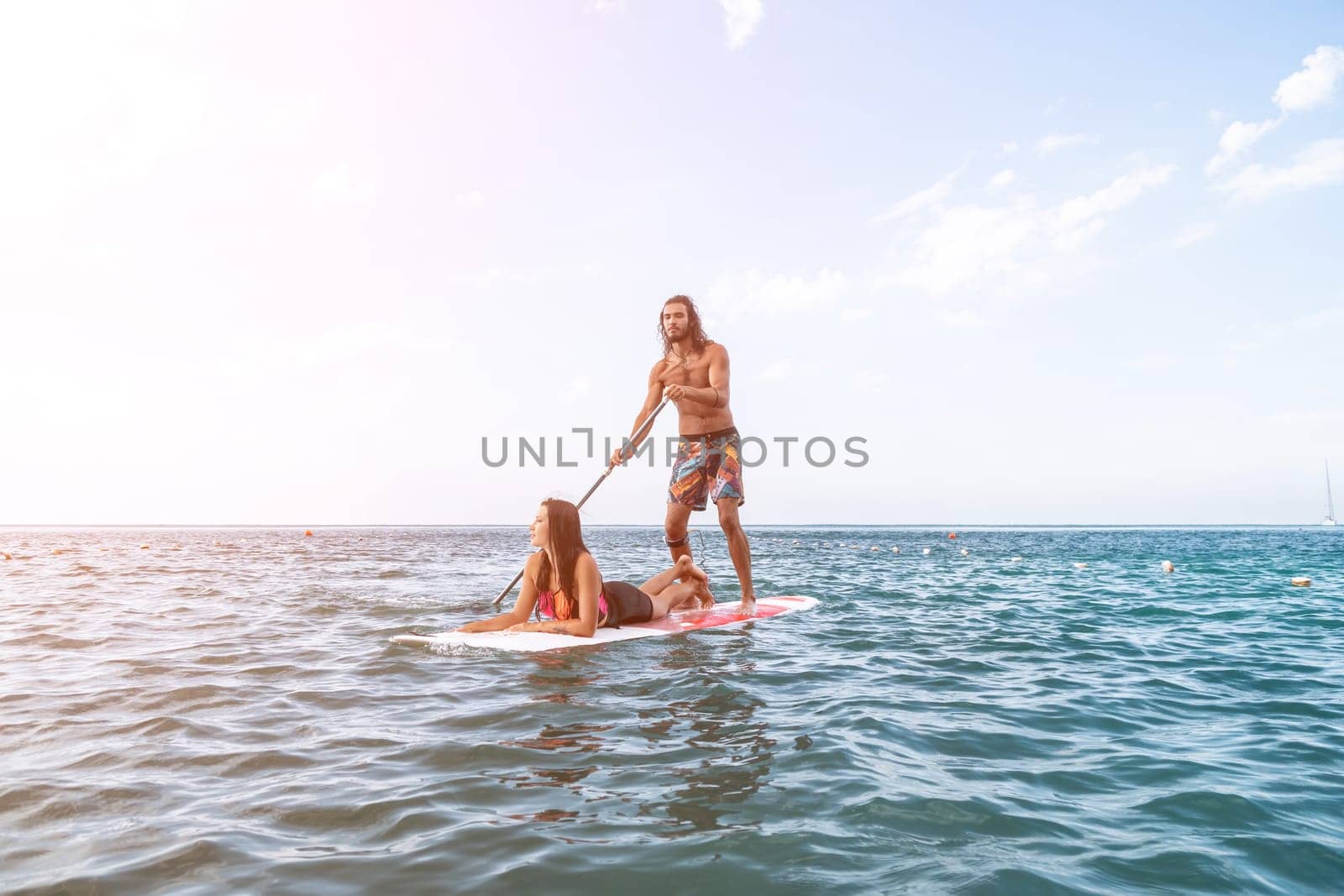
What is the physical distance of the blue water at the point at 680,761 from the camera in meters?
2.90

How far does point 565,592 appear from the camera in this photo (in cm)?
787

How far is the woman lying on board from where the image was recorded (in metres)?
7.32

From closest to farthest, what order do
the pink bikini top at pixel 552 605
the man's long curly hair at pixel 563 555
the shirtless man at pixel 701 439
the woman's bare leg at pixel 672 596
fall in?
the man's long curly hair at pixel 563 555, the pink bikini top at pixel 552 605, the woman's bare leg at pixel 672 596, the shirtless man at pixel 701 439

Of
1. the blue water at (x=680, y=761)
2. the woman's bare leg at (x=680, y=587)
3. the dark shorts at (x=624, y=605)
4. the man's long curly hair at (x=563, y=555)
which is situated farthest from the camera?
the woman's bare leg at (x=680, y=587)

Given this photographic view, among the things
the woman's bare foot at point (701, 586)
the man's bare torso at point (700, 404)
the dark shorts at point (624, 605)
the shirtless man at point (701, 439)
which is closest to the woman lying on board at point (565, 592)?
the dark shorts at point (624, 605)

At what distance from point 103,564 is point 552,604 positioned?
64.0 ft

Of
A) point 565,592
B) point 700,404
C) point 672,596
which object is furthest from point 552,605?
point 700,404

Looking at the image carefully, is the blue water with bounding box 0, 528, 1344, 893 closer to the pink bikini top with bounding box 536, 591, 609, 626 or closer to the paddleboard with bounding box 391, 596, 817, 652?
the paddleboard with bounding box 391, 596, 817, 652

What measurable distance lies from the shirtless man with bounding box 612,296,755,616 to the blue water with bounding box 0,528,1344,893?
155 centimetres

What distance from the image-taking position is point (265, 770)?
395 cm

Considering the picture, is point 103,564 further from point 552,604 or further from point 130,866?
point 130,866

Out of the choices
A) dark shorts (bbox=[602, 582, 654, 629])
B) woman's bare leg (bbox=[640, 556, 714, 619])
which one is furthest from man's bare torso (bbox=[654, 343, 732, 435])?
dark shorts (bbox=[602, 582, 654, 629])

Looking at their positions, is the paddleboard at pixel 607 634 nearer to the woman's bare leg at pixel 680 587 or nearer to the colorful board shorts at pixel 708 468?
the woman's bare leg at pixel 680 587

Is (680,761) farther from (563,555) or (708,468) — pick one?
(708,468)
